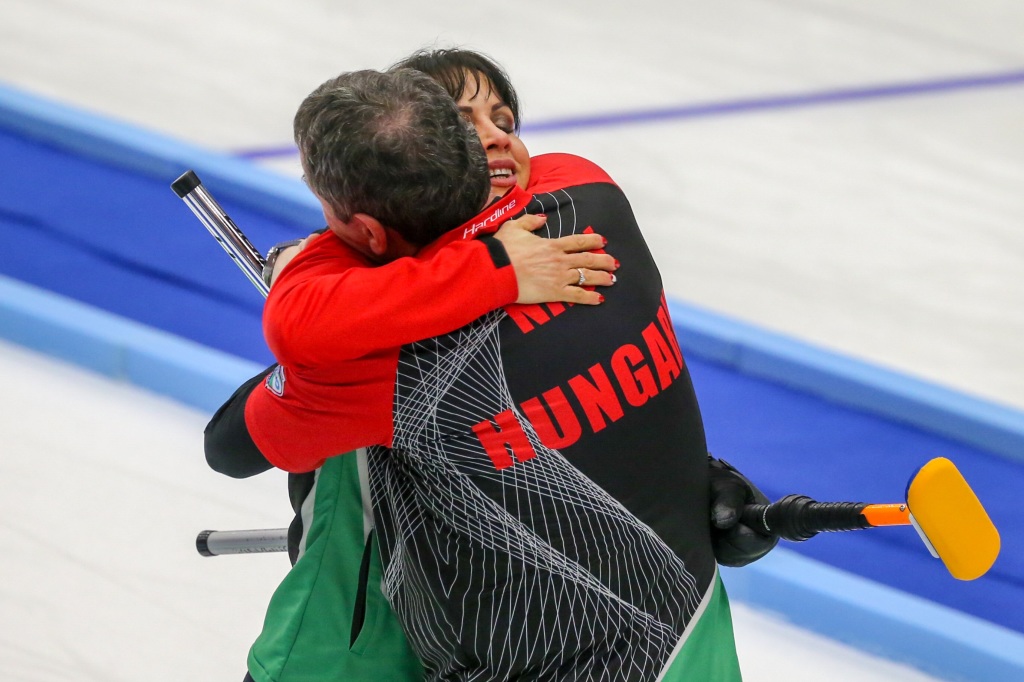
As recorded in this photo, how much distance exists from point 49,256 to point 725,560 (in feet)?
7.34

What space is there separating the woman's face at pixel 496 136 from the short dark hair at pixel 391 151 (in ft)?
0.34

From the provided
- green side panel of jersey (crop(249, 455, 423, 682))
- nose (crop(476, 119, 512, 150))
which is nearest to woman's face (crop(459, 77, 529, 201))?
nose (crop(476, 119, 512, 150))

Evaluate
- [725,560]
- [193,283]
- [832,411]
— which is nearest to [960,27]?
[832,411]

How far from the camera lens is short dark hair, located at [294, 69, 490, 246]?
1103mm

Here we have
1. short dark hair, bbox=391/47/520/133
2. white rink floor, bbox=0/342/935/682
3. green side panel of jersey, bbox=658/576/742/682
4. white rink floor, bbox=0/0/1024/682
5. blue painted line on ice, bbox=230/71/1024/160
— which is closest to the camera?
green side panel of jersey, bbox=658/576/742/682

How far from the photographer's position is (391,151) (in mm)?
1099

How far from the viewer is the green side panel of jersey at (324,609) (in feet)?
4.30

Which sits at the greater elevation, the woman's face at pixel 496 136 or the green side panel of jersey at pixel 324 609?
the woman's face at pixel 496 136

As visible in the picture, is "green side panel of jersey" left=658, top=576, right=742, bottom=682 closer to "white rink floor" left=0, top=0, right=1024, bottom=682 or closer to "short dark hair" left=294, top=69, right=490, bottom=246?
"short dark hair" left=294, top=69, right=490, bottom=246

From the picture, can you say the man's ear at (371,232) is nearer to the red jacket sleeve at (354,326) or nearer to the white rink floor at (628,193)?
the red jacket sleeve at (354,326)

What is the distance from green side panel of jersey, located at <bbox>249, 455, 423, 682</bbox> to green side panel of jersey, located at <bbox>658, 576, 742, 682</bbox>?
0.32 m

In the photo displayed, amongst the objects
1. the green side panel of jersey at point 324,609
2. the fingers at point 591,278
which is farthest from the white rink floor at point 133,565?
the fingers at point 591,278

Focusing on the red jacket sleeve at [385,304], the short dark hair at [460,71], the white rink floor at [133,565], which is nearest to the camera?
the red jacket sleeve at [385,304]

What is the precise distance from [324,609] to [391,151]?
511mm
